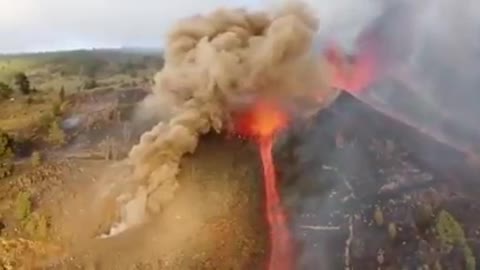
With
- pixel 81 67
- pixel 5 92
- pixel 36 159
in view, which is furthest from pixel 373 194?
pixel 81 67

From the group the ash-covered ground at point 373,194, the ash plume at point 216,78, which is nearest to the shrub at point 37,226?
the ash plume at point 216,78

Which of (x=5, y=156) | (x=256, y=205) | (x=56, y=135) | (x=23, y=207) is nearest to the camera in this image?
(x=23, y=207)

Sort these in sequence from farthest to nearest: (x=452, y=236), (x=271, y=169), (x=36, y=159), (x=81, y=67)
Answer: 1. (x=81, y=67)
2. (x=36, y=159)
3. (x=271, y=169)
4. (x=452, y=236)

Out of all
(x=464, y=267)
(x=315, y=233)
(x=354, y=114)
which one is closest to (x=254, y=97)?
(x=354, y=114)

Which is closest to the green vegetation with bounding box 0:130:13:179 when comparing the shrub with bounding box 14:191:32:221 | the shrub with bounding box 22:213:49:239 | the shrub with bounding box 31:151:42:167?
the shrub with bounding box 31:151:42:167

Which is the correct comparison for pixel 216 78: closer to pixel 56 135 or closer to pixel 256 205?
pixel 256 205

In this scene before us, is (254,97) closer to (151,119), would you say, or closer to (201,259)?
(151,119)

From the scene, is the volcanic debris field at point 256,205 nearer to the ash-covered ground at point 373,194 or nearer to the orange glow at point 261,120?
the ash-covered ground at point 373,194

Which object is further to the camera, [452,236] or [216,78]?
[216,78]
